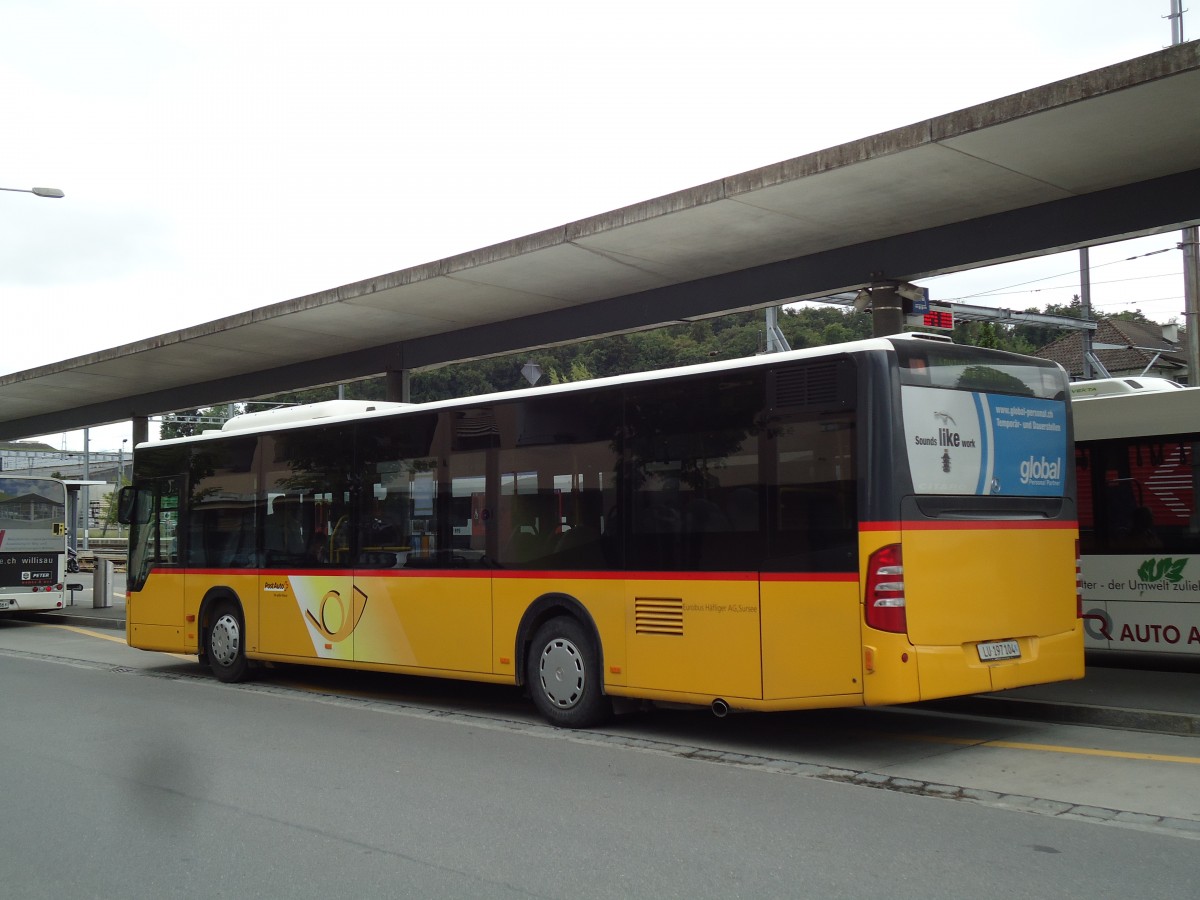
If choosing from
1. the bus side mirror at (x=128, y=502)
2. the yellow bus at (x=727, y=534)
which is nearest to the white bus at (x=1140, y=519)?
the yellow bus at (x=727, y=534)

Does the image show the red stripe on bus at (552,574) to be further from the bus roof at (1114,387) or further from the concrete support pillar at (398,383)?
the concrete support pillar at (398,383)

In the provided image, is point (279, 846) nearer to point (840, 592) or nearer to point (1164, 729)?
point (840, 592)

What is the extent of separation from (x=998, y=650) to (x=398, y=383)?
14.4 metres

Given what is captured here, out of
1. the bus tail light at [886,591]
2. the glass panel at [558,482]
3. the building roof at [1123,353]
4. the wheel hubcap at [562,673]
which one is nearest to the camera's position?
the bus tail light at [886,591]

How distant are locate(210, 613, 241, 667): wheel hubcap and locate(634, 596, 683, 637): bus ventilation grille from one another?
632 cm

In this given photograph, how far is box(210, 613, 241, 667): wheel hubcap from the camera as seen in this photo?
13625mm

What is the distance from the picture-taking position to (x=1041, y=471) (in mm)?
8977

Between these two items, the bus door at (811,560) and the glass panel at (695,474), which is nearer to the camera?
the bus door at (811,560)

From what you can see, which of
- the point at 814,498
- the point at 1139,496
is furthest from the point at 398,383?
the point at 814,498

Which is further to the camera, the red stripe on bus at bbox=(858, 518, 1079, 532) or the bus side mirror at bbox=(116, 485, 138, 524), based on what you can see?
the bus side mirror at bbox=(116, 485, 138, 524)

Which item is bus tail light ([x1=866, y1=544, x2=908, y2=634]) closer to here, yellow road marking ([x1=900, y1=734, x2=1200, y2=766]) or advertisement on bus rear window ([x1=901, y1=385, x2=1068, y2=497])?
advertisement on bus rear window ([x1=901, y1=385, x2=1068, y2=497])

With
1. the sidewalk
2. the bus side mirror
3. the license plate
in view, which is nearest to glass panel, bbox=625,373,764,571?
the license plate

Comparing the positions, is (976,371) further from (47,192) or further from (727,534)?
(47,192)

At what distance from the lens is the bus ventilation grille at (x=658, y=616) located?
8.96 meters
